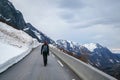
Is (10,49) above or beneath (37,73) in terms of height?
above

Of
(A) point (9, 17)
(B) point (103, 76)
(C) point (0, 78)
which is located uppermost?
(A) point (9, 17)

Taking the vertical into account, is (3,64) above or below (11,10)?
below

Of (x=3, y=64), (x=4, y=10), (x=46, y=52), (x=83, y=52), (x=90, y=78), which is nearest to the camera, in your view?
(x=90, y=78)

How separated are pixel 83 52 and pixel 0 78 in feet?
39.7

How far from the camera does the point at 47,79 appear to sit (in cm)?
1281

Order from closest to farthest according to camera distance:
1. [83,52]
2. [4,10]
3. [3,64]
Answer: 1. [3,64]
2. [83,52]
3. [4,10]

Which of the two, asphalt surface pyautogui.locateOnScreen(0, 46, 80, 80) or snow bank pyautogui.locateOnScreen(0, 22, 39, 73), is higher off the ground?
snow bank pyautogui.locateOnScreen(0, 22, 39, 73)

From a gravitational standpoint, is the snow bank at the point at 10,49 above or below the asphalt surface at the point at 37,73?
above

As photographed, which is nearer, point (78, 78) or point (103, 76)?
point (103, 76)

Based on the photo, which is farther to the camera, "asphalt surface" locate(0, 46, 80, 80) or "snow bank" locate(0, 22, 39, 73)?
"snow bank" locate(0, 22, 39, 73)

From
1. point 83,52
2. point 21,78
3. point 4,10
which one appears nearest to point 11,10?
point 4,10

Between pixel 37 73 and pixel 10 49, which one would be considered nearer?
pixel 37 73

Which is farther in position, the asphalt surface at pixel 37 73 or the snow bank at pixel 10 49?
the snow bank at pixel 10 49

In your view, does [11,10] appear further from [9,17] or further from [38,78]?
[38,78]
